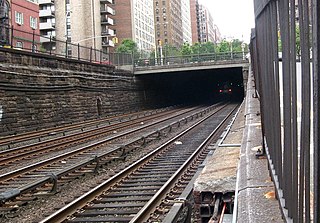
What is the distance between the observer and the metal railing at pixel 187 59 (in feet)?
139

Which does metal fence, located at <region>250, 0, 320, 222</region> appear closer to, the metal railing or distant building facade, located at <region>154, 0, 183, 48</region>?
the metal railing

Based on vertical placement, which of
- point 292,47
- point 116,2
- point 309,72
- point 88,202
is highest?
point 116,2

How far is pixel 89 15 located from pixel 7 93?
61316mm

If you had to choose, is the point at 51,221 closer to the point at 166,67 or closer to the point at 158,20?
the point at 166,67

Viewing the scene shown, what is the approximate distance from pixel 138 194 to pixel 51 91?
17.5 m

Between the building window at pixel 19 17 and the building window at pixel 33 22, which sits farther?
the building window at pixel 33 22

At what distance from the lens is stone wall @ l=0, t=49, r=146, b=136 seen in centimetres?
2016

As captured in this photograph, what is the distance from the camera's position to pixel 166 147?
1477 cm

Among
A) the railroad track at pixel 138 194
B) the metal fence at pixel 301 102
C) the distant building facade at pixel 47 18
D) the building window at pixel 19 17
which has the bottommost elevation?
the railroad track at pixel 138 194

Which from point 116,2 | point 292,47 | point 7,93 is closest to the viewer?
point 292,47

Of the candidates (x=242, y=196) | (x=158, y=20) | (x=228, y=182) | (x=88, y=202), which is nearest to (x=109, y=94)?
(x=88, y=202)

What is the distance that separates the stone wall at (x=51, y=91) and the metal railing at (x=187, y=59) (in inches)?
292

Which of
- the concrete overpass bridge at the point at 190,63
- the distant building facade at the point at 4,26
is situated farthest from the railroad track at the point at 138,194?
the concrete overpass bridge at the point at 190,63

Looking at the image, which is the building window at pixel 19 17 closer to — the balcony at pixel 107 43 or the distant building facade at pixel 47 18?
the distant building facade at pixel 47 18
